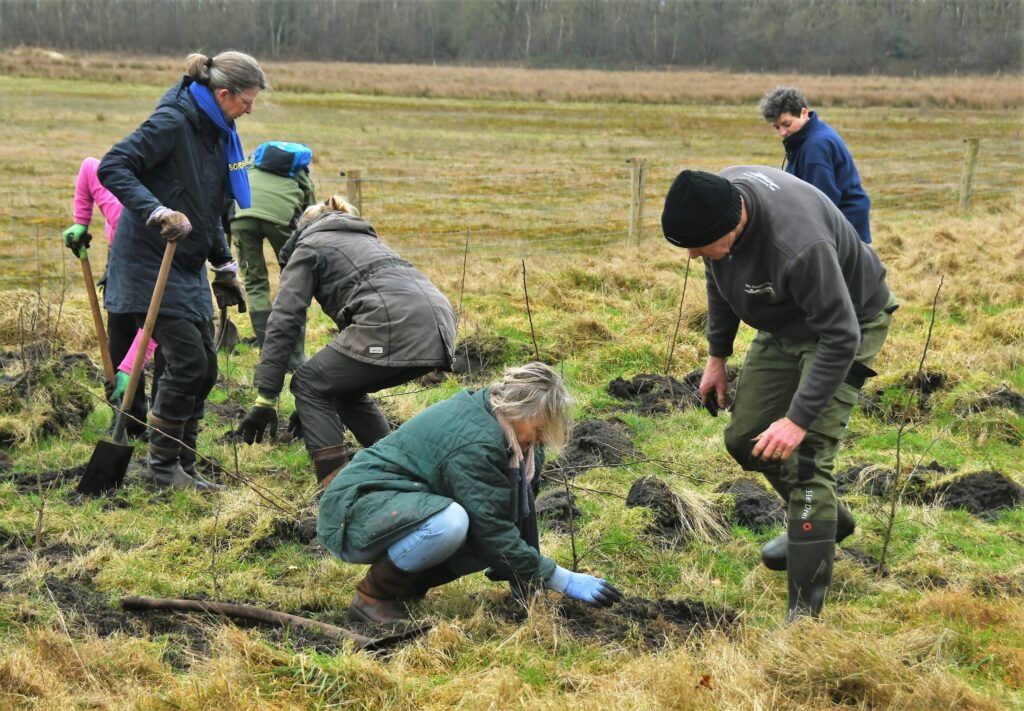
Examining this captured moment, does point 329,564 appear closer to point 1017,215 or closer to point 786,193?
point 786,193

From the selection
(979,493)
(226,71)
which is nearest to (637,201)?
(979,493)

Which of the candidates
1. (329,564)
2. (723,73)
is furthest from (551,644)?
(723,73)

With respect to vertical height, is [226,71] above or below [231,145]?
above

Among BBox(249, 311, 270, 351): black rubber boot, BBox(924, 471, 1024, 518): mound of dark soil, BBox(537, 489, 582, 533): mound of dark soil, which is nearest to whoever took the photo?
BBox(537, 489, 582, 533): mound of dark soil

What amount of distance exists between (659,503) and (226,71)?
9.20ft

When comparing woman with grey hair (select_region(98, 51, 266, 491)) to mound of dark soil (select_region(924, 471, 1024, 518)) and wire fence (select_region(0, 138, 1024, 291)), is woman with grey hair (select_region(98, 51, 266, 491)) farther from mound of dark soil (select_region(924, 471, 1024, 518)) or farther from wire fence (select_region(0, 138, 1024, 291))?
wire fence (select_region(0, 138, 1024, 291))

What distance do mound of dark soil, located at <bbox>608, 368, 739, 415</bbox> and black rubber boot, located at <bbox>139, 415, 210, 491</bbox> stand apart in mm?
2764

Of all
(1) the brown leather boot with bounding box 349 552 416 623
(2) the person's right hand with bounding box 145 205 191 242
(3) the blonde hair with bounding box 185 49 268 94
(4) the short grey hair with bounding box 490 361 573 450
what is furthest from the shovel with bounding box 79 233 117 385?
(4) the short grey hair with bounding box 490 361 573 450

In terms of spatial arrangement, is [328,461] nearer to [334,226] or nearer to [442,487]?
[334,226]

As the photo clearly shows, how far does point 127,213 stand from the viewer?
511 cm

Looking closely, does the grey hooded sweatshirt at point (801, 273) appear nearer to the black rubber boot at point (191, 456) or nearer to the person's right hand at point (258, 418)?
the person's right hand at point (258, 418)

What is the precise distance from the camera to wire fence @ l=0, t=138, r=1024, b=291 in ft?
39.3

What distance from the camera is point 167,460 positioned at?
528cm

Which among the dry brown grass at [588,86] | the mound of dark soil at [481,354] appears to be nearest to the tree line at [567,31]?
the dry brown grass at [588,86]
